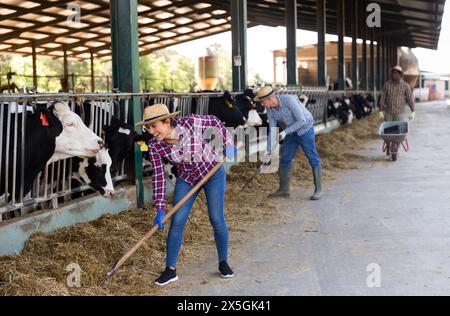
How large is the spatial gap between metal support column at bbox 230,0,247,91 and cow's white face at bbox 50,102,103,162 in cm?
644

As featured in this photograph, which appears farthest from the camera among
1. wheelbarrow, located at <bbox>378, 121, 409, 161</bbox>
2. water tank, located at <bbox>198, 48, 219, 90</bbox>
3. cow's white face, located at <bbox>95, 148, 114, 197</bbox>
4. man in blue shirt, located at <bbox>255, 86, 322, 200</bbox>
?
water tank, located at <bbox>198, 48, 219, 90</bbox>

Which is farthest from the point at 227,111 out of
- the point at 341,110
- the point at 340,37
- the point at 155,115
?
the point at 340,37

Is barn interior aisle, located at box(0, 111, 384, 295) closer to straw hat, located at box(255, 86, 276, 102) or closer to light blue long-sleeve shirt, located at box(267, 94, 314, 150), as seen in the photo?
light blue long-sleeve shirt, located at box(267, 94, 314, 150)

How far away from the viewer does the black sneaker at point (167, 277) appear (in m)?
4.34

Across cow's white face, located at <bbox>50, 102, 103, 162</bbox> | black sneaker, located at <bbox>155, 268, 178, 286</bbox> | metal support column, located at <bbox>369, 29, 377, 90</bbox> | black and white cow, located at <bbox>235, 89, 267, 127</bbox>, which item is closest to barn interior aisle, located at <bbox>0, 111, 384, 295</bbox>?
black sneaker, located at <bbox>155, 268, 178, 286</bbox>

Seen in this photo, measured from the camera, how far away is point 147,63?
45.0 m

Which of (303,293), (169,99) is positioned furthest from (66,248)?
(169,99)

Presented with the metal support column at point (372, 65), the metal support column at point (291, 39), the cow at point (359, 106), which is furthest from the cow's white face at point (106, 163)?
the metal support column at point (372, 65)

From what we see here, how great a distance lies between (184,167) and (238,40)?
7835 millimetres

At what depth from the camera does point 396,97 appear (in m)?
11.1

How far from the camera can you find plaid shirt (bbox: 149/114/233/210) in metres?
4.25

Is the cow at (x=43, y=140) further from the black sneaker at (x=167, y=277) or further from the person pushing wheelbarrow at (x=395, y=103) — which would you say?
the person pushing wheelbarrow at (x=395, y=103)

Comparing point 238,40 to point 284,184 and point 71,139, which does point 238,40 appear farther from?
point 71,139

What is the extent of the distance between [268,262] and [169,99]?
380 cm
